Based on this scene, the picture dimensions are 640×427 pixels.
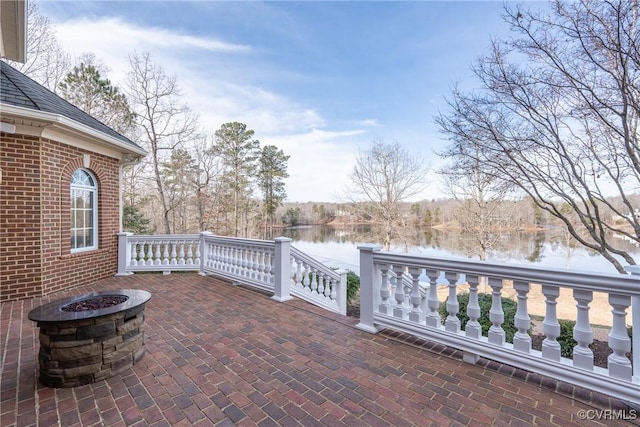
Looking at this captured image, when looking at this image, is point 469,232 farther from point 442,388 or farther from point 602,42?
point 442,388

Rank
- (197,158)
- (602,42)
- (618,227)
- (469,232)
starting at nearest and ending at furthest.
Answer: (602,42)
(618,227)
(469,232)
(197,158)

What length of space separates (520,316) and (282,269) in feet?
11.2

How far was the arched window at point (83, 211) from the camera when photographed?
18.9 feet

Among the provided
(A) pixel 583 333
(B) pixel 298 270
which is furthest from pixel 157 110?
(A) pixel 583 333

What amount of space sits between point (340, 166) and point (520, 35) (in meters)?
13.6

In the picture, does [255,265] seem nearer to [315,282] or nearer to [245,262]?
[245,262]

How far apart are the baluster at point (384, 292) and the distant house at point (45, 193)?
5.59 m

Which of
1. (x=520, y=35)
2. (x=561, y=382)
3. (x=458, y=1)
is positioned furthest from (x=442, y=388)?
(x=458, y=1)

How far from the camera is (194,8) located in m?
7.70

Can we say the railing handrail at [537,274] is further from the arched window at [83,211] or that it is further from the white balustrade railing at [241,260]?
the arched window at [83,211]

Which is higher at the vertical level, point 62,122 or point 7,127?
point 62,122

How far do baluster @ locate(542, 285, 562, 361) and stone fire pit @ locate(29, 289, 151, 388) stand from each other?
3.71 m

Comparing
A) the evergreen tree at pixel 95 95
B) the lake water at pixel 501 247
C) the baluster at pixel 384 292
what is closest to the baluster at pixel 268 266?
the baluster at pixel 384 292

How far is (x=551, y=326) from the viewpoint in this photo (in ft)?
7.90
